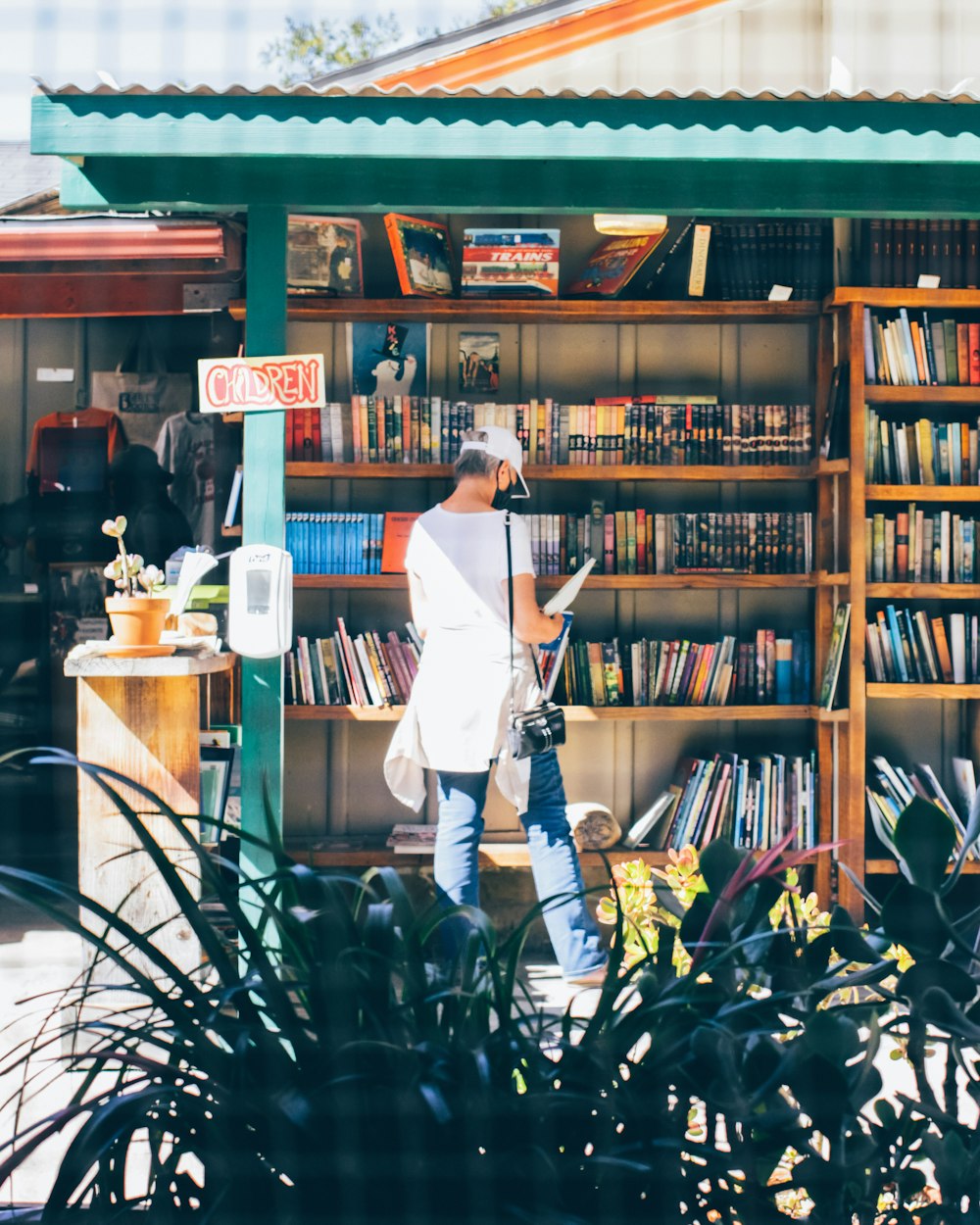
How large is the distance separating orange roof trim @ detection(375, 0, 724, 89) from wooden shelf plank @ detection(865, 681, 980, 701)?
89.9 inches

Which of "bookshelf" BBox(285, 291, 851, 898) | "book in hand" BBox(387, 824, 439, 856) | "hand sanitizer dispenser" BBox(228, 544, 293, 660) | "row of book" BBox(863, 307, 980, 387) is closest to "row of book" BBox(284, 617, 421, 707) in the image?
"bookshelf" BBox(285, 291, 851, 898)

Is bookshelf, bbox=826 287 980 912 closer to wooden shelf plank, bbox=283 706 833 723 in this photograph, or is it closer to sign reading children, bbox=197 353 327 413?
wooden shelf plank, bbox=283 706 833 723

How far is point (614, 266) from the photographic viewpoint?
4.08 metres

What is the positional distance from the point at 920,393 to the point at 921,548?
1.58ft

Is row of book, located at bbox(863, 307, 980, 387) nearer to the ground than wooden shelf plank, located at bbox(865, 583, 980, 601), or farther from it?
farther from it

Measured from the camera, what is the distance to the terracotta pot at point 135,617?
2.88 metres

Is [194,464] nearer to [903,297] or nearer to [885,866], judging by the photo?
[903,297]

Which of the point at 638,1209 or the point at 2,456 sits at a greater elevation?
the point at 2,456

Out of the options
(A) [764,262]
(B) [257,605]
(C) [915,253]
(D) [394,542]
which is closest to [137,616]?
(B) [257,605]

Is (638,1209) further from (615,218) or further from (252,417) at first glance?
(615,218)

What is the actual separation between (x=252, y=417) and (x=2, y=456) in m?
2.66

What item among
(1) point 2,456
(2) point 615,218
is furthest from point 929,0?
(1) point 2,456

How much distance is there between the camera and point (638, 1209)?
3.95 ft

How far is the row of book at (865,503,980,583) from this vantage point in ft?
13.3
